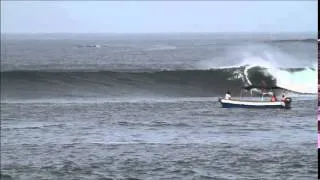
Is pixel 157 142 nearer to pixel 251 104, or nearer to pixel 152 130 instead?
pixel 152 130

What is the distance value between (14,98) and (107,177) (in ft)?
70.0

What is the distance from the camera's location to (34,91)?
3591 cm

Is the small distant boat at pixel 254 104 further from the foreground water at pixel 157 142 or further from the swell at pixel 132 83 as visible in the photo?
the swell at pixel 132 83

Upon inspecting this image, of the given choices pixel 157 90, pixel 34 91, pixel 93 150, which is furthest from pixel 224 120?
pixel 34 91

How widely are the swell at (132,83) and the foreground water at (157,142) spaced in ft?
21.8

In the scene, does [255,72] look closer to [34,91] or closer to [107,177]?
[34,91]

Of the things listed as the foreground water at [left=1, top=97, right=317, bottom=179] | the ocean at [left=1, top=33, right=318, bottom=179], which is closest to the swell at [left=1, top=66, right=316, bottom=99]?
the ocean at [left=1, top=33, right=318, bottom=179]

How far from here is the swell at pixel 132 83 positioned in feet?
115

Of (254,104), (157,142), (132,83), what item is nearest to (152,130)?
(157,142)

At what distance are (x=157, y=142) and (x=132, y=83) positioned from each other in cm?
2079

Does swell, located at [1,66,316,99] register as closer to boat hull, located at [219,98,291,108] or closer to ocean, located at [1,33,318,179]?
ocean, located at [1,33,318,179]

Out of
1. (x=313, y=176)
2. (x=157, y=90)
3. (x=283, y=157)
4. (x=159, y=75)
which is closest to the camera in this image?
(x=313, y=176)

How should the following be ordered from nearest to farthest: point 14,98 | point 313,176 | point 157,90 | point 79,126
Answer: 1. point 313,176
2. point 79,126
3. point 14,98
4. point 157,90

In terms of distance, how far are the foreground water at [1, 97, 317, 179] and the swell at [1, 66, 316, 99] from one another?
665 cm
